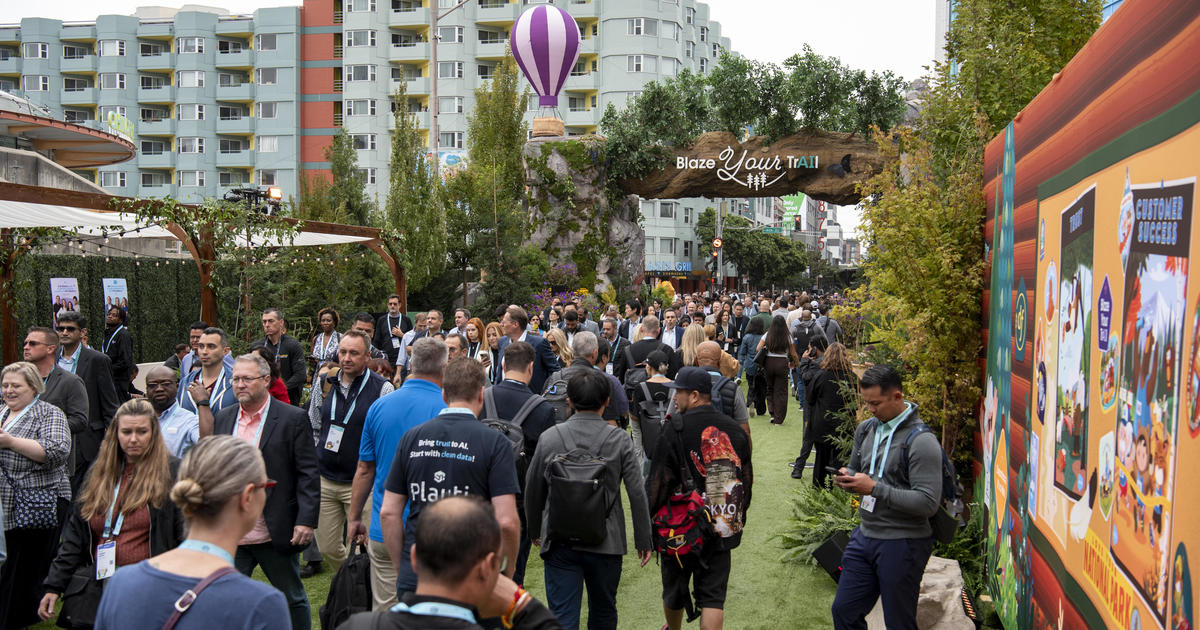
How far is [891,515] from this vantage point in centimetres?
465

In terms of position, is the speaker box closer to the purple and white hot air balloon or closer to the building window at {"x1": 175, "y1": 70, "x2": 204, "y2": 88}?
the purple and white hot air balloon

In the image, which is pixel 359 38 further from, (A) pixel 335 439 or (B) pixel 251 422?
(B) pixel 251 422

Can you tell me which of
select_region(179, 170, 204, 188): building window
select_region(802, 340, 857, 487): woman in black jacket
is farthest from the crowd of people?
select_region(179, 170, 204, 188): building window

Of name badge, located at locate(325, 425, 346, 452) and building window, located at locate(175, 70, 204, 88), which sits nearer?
name badge, located at locate(325, 425, 346, 452)

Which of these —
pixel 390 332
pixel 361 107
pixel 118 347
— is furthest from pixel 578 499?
pixel 361 107

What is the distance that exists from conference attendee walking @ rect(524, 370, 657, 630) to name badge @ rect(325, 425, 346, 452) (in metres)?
1.75

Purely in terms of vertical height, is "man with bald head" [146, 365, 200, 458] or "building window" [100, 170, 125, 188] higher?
"building window" [100, 170, 125, 188]

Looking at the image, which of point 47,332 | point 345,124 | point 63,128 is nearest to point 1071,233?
point 47,332

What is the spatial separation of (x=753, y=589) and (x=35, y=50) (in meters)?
66.0

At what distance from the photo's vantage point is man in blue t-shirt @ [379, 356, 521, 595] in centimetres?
414

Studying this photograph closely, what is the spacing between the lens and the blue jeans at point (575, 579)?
464 centimetres

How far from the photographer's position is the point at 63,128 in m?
24.3

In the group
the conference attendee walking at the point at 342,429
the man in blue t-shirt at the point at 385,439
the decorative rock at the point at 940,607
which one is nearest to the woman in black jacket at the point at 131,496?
the man in blue t-shirt at the point at 385,439

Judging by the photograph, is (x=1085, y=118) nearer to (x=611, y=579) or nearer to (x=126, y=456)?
(x=611, y=579)
